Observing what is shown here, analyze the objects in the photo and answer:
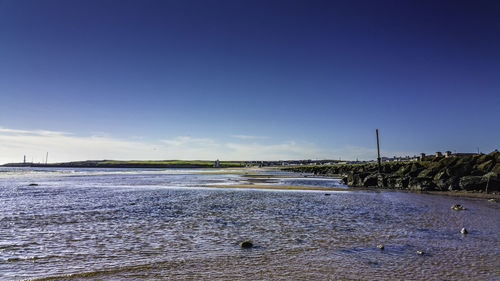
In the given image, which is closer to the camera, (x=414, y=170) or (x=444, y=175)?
(x=444, y=175)

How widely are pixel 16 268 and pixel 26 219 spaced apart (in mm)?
9440

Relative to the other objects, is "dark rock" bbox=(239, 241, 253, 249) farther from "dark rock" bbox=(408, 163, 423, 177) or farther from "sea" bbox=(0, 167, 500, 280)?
"dark rock" bbox=(408, 163, 423, 177)

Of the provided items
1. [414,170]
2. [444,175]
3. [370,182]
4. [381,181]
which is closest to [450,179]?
[444,175]

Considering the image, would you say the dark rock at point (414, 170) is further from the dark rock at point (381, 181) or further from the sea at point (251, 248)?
the sea at point (251, 248)

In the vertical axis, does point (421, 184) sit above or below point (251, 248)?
above

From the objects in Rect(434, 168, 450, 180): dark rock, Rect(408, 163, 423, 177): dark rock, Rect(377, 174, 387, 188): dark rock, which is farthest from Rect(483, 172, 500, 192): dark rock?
Rect(408, 163, 423, 177): dark rock

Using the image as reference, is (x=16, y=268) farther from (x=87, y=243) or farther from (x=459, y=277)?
(x=459, y=277)

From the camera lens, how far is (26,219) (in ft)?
53.0

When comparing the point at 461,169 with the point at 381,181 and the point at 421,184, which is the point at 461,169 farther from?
the point at 381,181

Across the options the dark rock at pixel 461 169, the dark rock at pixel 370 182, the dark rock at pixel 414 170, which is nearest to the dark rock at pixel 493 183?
the dark rock at pixel 461 169

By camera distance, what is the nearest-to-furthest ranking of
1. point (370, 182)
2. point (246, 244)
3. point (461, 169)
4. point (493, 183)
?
1. point (246, 244)
2. point (493, 183)
3. point (461, 169)
4. point (370, 182)

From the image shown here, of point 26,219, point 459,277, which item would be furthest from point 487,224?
point 26,219

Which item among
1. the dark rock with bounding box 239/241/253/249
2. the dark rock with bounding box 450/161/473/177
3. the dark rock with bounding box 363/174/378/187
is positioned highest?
the dark rock with bounding box 450/161/473/177

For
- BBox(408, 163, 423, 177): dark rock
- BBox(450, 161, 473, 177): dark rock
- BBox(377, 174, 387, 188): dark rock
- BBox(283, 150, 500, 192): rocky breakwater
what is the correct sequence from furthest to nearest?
BBox(408, 163, 423, 177): dark rock
BBox(377, 174, 387, 188): dark rock
BBox(450, 161, 473, 177): dark rock
BBox(283, 150, 500, 192): rocky breakwater
